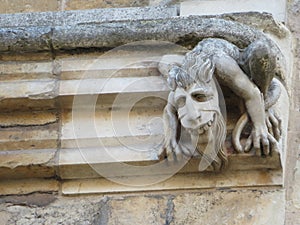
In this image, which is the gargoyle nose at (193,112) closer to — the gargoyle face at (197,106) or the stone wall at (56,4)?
the gargoyle face at (197,106)

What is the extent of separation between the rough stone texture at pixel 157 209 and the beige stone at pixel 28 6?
29.1 inches

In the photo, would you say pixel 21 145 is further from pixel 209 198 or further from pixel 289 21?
pixel 289 21

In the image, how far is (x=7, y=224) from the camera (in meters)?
2.79

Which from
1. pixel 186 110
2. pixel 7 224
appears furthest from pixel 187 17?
pixel 7 224

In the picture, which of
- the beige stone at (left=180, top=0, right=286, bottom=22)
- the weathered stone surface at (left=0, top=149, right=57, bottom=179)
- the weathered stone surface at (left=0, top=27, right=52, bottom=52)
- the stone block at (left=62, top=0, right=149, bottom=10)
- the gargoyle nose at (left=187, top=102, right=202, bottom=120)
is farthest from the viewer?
the stone block at (left=62, top=0, right=149, bottom=10)

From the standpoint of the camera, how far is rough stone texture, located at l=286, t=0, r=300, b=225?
2779mm

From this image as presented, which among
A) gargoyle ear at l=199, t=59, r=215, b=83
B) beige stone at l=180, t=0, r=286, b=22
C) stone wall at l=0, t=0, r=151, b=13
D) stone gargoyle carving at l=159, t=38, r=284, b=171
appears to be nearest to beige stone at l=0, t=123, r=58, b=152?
stone gargoyle carving at l=159, t=38, r=284, b=171

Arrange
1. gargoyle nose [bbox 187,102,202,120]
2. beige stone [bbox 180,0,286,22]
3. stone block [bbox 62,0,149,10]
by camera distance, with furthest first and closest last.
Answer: stone block [bbox 62,0,149,10] < beige stone [bbox 180,0,286,22] < gargoyle nose [bbox 187,102,202,120]

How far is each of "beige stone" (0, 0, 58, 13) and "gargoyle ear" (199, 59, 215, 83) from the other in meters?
0.75

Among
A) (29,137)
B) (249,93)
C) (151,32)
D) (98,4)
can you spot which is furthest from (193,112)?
(98,4)

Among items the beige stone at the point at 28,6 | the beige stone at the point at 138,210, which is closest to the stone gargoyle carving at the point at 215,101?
the beige stone at the point at 138,210

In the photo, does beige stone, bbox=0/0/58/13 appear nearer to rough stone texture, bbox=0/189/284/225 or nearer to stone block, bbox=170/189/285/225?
rough stone texture, bbox=0/189/284/225

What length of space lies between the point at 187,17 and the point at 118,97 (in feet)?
0.82

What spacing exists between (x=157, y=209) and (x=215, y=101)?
0.26 metres
